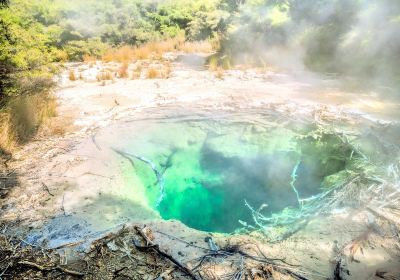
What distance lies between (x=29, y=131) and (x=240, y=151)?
3.98 metres

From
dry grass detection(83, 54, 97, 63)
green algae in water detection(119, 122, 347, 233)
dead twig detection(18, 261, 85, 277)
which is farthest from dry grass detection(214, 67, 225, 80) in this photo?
dead twig detection(18, 261, 85, 277)

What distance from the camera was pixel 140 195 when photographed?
4.32m

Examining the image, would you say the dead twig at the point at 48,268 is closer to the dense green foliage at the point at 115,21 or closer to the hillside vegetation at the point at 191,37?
the hillside vegetation at the point at 191,37

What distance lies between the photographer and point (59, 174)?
4.45 meters

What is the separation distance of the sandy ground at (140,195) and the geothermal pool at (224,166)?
0.39 meters

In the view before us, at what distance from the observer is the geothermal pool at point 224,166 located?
481 centimetres

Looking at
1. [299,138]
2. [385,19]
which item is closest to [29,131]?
[299,138]

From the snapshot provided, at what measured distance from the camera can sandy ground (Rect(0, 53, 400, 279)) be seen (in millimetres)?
3000

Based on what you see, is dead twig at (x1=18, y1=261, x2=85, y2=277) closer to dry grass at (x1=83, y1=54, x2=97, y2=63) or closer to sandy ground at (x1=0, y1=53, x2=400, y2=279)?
sandy ground at (x1=0, y1=53, x2=400, y2=279)

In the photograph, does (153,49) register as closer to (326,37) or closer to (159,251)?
(326,37)

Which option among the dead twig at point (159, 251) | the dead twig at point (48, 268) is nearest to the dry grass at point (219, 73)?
the dead twig at point (159, 251)

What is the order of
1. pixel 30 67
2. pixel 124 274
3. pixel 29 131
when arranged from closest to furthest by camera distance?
pixel 124 274
pixel 30 67
pixel 29 131

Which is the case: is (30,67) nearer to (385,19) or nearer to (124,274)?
(124,274)

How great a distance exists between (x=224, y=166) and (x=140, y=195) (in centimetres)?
188
